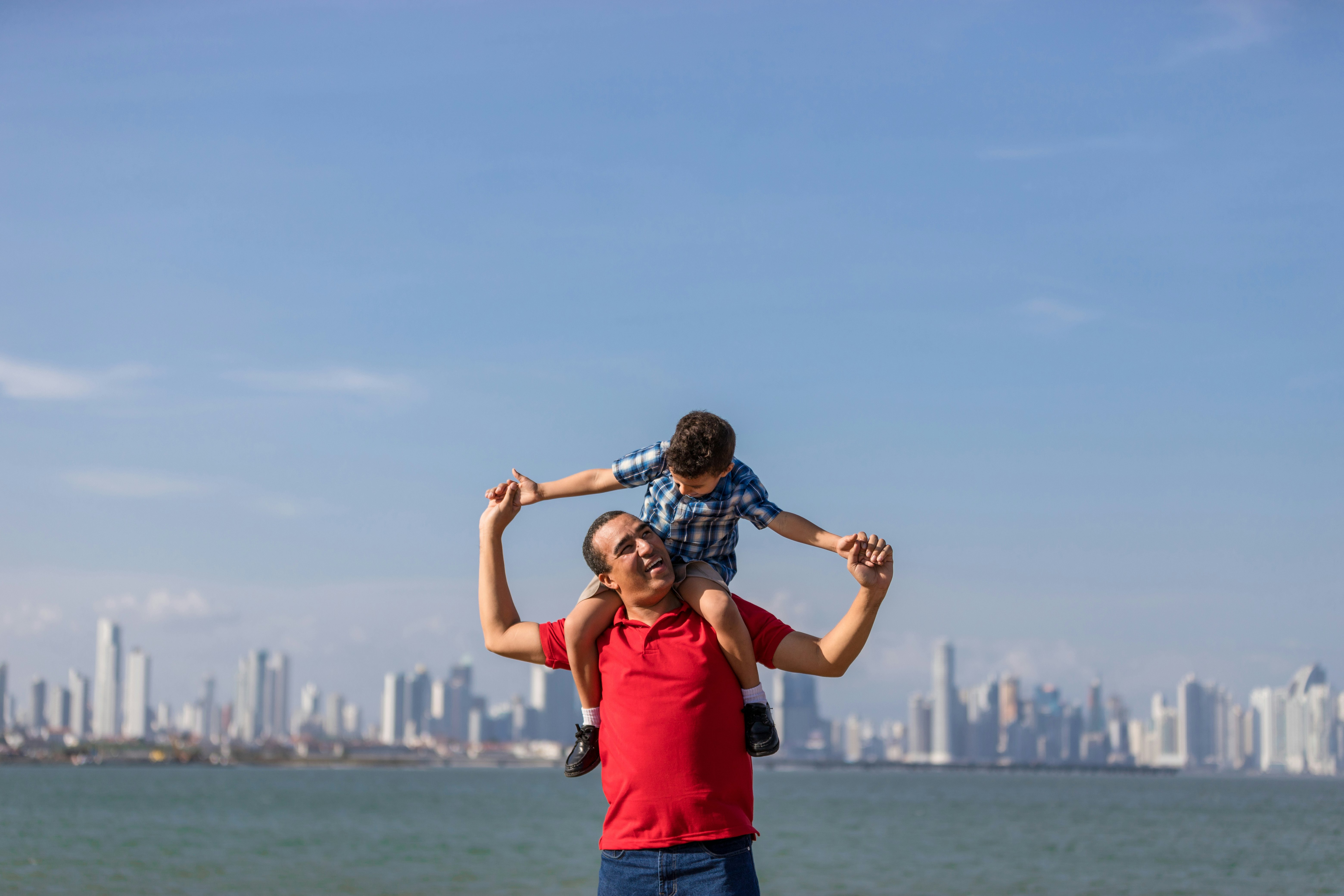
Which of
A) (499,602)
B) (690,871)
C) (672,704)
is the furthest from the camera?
(499,602)

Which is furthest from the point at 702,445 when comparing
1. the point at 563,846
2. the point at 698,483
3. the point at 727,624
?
the point at 563,846

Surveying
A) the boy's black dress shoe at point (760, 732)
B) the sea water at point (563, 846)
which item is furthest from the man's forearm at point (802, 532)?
the sea water at point (563, 846)

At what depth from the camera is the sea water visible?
4403cm

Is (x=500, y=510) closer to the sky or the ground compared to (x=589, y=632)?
closer to the sky

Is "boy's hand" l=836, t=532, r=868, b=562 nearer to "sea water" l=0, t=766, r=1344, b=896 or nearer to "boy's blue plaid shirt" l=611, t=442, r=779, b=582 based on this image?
"boy's blue plaid shirt" l=611, t=442, r=779, b=582

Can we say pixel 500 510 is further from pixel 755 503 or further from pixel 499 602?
pixel 755 503

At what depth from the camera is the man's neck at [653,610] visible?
176 inches

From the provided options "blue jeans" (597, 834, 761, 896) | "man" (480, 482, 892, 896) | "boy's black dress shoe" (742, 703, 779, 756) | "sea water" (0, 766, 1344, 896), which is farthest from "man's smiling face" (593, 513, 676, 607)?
"sea water" (0, 766, 1344, 896)

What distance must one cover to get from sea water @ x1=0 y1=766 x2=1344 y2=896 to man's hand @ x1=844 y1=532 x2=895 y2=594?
38501mm

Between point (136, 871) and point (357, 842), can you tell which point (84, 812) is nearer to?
point (357, 842)

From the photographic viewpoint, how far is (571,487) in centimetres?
500

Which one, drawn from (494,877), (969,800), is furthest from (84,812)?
(969,800)

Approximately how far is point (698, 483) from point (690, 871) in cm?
129

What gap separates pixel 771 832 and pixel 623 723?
234 ft
